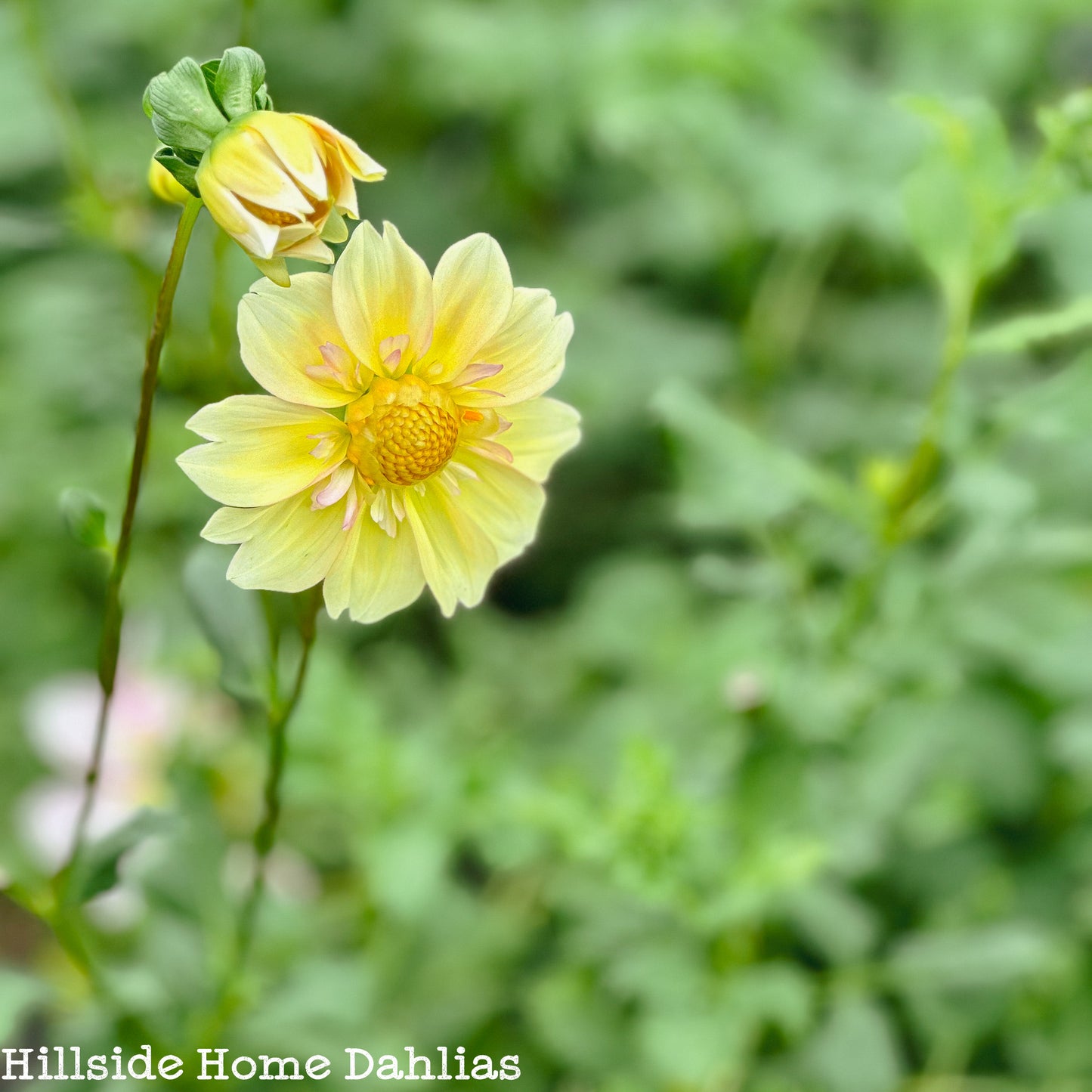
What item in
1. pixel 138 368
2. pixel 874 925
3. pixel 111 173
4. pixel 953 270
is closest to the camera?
pixel 953 270

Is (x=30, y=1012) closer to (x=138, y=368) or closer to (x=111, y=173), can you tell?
(x=138, y=368)

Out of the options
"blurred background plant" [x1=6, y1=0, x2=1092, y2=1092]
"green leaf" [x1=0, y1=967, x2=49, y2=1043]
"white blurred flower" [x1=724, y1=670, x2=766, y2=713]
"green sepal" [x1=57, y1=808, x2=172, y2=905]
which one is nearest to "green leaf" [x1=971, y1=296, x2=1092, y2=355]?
"blurred background plant" [x1=6, y1=0, x2=1092, y2=1092]

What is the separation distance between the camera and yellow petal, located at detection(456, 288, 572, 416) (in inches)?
18.1

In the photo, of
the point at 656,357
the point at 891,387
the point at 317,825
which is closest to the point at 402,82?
the point at 656,357

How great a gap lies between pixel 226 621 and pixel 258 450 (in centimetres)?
19

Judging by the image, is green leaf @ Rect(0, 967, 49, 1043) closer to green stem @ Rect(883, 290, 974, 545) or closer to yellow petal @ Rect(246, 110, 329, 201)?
yellow petal @ Rect(246, 110, 329, 201)

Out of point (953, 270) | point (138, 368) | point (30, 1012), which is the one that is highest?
point (138, 368)

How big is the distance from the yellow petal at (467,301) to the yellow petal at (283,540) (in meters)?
0.07

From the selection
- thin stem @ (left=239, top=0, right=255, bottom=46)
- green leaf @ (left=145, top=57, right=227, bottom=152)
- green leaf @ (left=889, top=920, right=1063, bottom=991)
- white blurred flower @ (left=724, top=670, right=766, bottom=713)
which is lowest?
green leaf @ (left=889, top=920, right=1063, bottom=991)

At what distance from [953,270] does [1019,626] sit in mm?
277

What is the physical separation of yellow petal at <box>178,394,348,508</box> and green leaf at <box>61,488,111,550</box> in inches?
4.0

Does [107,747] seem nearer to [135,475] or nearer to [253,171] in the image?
[135,475]

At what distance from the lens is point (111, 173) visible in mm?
1205

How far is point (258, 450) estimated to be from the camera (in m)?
0.46
